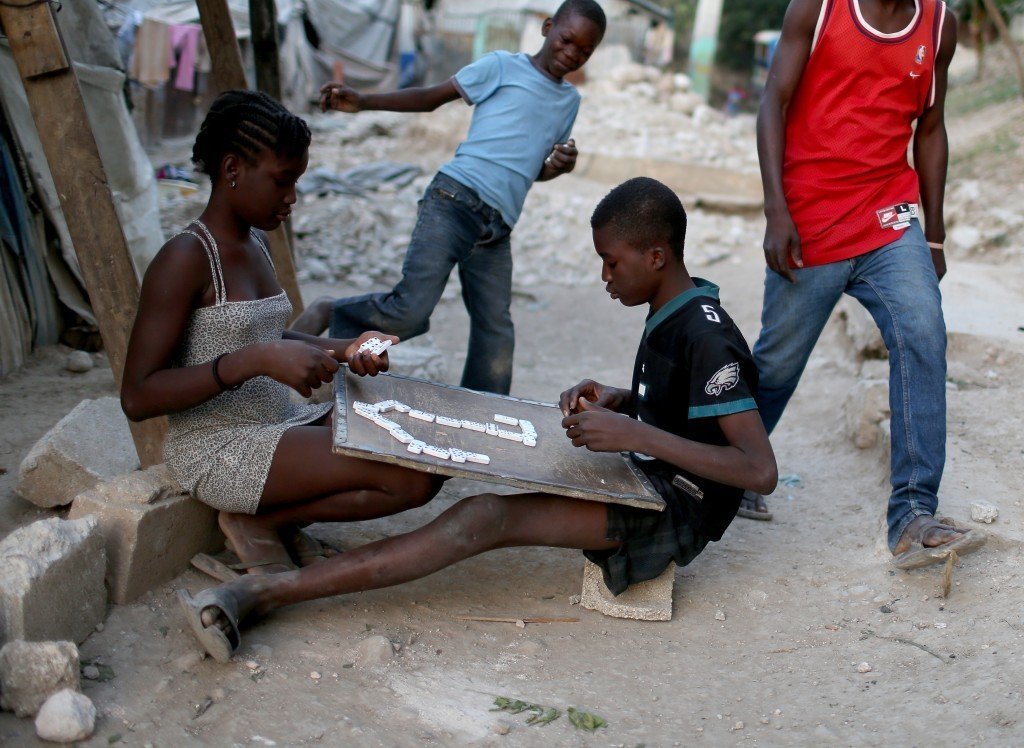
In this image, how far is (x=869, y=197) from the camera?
3.09 meters

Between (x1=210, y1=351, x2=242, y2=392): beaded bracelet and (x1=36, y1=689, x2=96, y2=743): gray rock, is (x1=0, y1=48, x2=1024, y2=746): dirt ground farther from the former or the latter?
(x1=210, y1=351, x2=242, y2=392): beaded bracelet

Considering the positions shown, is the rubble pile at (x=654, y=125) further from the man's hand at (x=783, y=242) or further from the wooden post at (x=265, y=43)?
the man's hand at (x=783, y=242)

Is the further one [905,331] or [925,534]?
[905,331]

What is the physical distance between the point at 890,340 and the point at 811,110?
0.84m

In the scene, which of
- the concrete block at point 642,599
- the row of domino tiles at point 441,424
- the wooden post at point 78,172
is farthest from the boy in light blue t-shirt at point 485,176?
the concrete block at point 642,599

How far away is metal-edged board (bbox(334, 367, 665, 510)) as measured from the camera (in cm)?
235

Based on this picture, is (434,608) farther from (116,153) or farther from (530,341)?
(530,341)

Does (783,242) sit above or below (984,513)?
above

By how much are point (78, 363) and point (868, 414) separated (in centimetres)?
378

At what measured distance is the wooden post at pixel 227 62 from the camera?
423 centimetres

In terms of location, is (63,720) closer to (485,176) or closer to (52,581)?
(52,581)

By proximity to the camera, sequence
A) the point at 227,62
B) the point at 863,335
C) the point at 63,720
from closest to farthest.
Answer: the point at 63,720 < the point at 227,62 < the point at 863,335

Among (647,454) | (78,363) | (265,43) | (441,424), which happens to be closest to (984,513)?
(647,454)

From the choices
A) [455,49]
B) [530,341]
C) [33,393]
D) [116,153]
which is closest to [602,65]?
[455,49]
